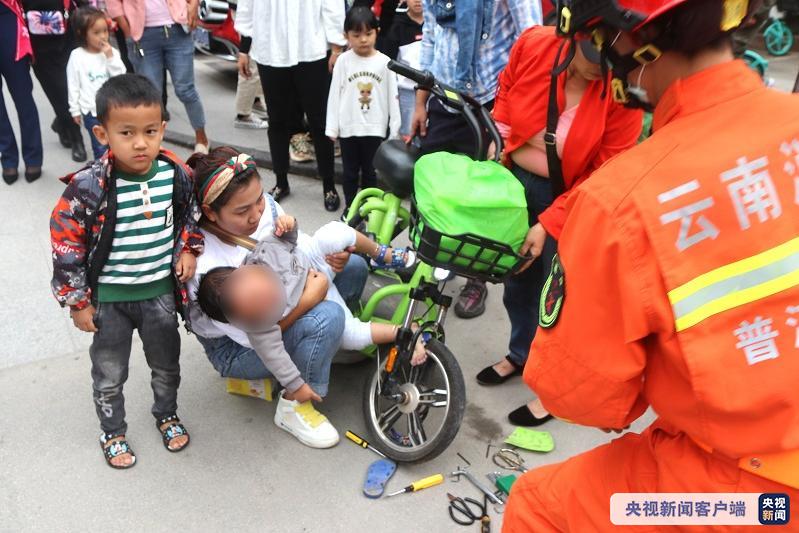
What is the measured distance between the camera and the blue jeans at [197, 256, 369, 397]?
2514mm

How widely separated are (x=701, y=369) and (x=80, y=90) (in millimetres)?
4912

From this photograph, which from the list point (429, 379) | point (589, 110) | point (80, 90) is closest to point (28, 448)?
point (429, 379)

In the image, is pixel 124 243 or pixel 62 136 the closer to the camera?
pixel 124 243

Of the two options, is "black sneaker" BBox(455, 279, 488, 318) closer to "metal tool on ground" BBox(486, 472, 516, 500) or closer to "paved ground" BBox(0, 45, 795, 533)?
"paved ground" BBox(0, 45, 795, 533)

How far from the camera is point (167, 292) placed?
2.40m

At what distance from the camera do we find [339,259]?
2.67 metres

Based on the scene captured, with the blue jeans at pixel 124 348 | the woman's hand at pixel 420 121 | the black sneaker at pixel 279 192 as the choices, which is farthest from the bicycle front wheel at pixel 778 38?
the blue jeans at pixel 124 348

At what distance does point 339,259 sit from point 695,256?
1.81 meters

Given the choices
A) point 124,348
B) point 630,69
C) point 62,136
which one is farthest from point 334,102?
point 630,69

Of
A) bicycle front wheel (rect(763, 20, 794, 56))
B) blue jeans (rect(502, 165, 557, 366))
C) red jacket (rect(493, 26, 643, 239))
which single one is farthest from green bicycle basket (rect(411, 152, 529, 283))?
bicycle front wheel (rect(763, 20, 794, 56))

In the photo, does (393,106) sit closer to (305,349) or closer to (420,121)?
(420,121)

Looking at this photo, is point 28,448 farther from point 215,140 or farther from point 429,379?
point 215,140

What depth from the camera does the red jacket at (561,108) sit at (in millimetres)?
2219

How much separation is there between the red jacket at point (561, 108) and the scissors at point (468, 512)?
3.55ft
